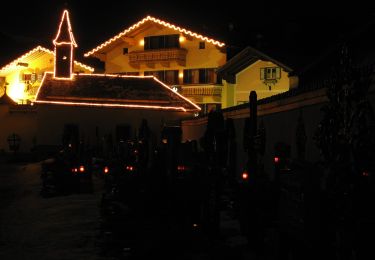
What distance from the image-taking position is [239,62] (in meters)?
37.9

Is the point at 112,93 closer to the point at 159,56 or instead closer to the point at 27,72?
the point at 159,56

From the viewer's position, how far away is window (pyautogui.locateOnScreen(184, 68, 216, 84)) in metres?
45.4

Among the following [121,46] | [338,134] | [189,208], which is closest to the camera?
[338,134]

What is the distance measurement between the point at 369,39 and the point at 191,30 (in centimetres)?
2597

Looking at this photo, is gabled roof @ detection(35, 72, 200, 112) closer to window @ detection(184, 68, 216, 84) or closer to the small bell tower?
the small bell tower

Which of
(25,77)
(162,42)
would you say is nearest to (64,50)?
(162,42)

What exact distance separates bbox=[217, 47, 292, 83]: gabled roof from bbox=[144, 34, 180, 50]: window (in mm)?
7306

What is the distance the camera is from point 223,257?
8.41 m

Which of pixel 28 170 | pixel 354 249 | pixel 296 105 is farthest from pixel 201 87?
pixel 354 249

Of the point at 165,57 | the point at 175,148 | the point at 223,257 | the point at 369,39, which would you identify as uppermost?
the point at 165,57

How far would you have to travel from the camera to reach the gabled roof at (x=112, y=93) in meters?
39.5

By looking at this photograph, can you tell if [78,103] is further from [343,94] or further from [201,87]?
[343,94]

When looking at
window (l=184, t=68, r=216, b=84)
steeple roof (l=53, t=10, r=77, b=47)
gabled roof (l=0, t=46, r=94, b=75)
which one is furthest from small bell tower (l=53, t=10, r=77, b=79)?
window (l=184, t=68, r=216, b=84)

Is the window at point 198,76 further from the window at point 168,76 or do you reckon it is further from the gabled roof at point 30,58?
the gabled roof at point 30,58
